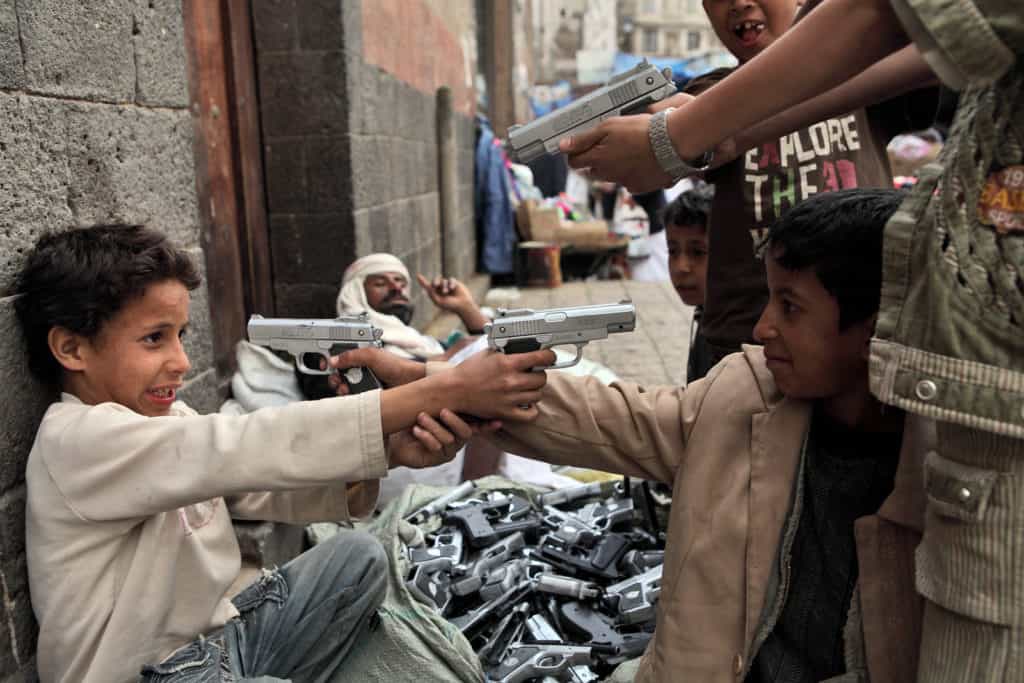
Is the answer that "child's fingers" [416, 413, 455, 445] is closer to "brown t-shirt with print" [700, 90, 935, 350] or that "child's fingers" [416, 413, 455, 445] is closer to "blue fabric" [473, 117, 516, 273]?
"brown t-shirt with print" [700, 90, 935, 350]

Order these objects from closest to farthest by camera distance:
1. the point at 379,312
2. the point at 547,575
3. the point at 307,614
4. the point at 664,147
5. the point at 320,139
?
the point at 664,147, the point at 307,614, the point at 547,575, the point at 379,312, the point at 320,139

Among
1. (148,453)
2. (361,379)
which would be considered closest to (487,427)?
(361,379)

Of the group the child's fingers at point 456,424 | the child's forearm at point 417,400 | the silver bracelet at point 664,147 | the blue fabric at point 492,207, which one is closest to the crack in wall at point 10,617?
the child's forearm at point 417,400

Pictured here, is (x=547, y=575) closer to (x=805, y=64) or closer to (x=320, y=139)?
(x=805, y=64)

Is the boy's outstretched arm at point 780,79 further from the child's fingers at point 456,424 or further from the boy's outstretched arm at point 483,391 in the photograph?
the child's fingers at point 456,424

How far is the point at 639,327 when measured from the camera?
7.90 metres

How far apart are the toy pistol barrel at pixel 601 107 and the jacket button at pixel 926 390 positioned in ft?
3.47

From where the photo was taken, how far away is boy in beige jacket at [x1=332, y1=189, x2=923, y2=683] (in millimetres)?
1541

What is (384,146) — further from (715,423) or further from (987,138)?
(987,138)

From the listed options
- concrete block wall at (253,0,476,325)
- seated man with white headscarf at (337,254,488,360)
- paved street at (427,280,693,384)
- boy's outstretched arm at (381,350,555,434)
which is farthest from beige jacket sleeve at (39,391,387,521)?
paved street at (427,280,693,384)

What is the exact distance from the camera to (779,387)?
5.33 ft

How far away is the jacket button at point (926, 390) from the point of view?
39.4 inches

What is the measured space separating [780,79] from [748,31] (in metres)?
1.24

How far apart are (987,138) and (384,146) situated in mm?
4743
